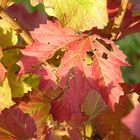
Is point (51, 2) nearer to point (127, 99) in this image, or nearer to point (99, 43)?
point (99, 43)

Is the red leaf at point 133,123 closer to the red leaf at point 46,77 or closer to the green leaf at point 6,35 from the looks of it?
the red leaf at point 46,77

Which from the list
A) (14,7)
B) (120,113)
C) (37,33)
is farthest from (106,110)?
(14,7)

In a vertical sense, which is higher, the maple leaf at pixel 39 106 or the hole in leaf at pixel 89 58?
the hole in leaf at pixel 89 58

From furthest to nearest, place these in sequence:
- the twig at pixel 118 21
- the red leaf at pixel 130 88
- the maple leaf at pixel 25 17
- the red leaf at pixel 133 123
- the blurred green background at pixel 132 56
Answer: the blurred green background at pixel 132 56, the maple leaf at pixel 25 17, the red leaf at pixel 130 88, the twig at pixel 118 21, the red leaf at pixel 133 123

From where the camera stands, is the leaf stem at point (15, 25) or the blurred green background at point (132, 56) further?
the blurred green background at point (132, 56)

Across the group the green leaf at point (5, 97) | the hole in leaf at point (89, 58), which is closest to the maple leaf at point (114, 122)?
the hole in leaf at point (89, 58)

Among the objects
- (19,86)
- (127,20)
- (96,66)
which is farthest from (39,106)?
(127,20)
